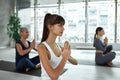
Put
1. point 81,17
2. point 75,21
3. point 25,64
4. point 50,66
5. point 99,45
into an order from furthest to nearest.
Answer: point 75,21 < point 81,17 < point 99,45 < point 25,64 < point 50,66

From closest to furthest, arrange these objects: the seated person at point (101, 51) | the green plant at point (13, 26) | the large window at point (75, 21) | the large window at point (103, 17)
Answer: the seated person at point (101, 51) → the large window at point (103, 17) → the green plant at point (13, 26) → the large window at point (75, 21)

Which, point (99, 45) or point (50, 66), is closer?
point (50, 66)

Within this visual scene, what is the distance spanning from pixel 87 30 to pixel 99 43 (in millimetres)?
5770

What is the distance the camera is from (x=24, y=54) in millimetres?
4262

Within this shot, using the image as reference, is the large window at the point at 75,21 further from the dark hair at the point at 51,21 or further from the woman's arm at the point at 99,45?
the dark hair at the point at 51,21

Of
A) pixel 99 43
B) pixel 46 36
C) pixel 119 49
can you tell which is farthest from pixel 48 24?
pixel 119 49

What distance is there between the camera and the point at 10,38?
11508 millimetres

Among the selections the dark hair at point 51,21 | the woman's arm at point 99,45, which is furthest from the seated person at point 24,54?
the dark hair at point 51,21

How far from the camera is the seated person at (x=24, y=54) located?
4158 mm

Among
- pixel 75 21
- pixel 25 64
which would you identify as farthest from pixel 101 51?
pixel 75 21

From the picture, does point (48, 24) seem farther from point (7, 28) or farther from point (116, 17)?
point (7, 28)

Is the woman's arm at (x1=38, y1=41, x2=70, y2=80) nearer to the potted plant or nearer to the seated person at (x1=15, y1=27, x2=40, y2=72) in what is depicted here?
the seated person at (x1=15, y1=27, x2=40, y2=72)

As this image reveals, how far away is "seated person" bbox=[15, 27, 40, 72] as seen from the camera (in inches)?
164

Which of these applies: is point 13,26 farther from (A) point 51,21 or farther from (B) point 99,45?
(A) point 51,21
